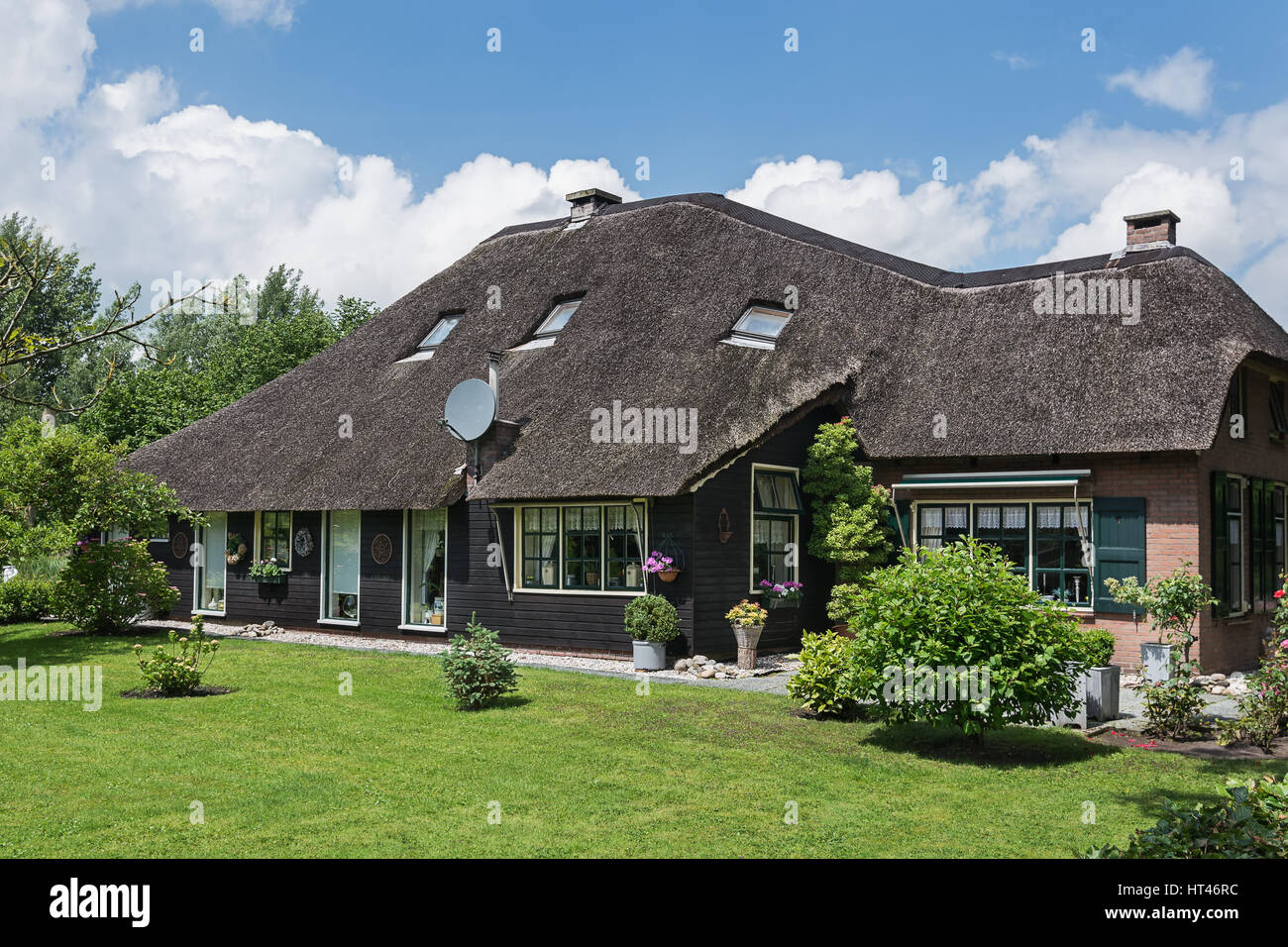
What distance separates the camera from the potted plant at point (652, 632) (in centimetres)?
1475

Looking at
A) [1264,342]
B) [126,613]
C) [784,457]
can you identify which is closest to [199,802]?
[784,457]

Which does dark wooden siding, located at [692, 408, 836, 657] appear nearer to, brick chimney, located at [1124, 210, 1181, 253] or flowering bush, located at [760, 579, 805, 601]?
flowering bush, located at [760, 579, 805, 601]

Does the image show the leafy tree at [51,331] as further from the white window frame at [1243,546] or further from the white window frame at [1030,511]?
the white window frame at [1243,546]

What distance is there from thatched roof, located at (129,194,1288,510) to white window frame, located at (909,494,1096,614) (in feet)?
2.88

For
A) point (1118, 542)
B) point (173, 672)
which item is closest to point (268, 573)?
point (173, 672)

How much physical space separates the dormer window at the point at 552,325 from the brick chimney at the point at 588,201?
3446mm

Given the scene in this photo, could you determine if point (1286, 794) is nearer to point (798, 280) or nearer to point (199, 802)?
point (199, 802)

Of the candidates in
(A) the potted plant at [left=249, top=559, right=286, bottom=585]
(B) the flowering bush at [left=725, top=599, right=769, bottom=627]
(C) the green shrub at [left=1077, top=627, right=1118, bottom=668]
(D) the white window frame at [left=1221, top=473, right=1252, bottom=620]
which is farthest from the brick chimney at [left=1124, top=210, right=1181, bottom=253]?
(A) the potted plant at [left=249, top=559, right=286, bottom=585]

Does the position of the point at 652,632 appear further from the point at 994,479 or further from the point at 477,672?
the point at 994,479

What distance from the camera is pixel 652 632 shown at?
48.3ft

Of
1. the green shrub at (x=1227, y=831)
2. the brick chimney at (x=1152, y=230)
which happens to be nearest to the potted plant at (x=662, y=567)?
the brick chimney at (x=1152, y=230)

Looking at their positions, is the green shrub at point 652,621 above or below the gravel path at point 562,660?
above
